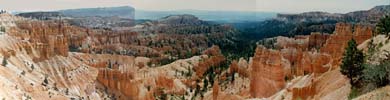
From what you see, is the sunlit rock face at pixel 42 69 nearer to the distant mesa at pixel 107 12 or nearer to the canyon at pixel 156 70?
the canyon at pixel 156 70

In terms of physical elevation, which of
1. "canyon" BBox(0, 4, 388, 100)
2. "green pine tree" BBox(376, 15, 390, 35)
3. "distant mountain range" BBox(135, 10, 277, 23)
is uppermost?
"green pine tree" BBox(376, 15, 390, 35)

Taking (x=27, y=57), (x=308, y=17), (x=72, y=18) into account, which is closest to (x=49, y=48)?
(x=27, y=57)

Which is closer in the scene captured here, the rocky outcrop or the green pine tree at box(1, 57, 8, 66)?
the rocky outcrop

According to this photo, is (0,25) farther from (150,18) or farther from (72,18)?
(150,18)

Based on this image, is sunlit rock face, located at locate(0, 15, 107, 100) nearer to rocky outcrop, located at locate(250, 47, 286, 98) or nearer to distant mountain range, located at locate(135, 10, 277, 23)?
rocky outcrop, located at locate(250, 47, 286, 98)

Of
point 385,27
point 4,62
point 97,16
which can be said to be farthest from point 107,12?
point 385,27

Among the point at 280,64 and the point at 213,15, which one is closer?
the point at 280,64

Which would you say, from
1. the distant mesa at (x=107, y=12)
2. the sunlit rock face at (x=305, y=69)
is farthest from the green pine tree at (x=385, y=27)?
the distant mesa at (x=107, y=12)

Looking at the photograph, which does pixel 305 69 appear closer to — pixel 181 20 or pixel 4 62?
pixel 4 62

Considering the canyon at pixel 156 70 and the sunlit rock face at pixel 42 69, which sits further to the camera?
the sunlit rock face at pixel 42 69

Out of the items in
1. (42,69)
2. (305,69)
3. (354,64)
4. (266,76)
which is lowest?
(42,69)

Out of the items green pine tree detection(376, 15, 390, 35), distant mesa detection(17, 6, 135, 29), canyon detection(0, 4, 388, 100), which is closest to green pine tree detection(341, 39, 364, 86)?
canyon detection(0, 4, 388, 100)
